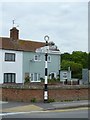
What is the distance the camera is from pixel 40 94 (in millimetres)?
24859

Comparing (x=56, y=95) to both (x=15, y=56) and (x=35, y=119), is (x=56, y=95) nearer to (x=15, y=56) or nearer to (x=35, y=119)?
(x=35, y=119)

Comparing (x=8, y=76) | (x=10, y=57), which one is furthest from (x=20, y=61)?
(x=8, y=76)

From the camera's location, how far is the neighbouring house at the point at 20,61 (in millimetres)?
48287

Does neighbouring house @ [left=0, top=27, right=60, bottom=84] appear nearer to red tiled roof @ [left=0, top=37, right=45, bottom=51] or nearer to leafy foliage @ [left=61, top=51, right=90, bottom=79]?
red tiled roof @ [left=0, top=37, right=45, bottom=51]

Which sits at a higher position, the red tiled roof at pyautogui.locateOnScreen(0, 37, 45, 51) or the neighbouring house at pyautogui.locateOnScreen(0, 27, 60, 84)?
the red tiled roof at pyautogui.locateOnScreen(0, 37, 45, 51)

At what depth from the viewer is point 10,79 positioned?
48.6 m

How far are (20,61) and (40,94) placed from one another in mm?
25236

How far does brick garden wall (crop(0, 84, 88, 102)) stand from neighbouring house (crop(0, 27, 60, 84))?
67.9 feet

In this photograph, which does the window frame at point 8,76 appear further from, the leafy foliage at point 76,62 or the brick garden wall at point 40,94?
the leafy foliage at point 76,62

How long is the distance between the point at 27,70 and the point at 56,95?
84.9 ft

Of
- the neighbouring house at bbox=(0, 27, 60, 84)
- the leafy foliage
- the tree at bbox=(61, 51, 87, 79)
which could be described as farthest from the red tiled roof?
the leafy foliage

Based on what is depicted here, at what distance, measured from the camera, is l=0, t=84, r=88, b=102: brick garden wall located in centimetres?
2492

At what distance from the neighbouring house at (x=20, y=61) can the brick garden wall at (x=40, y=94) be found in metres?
20.7

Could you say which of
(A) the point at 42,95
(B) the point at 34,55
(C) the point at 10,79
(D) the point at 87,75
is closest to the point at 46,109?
(A) the point at 42,95
